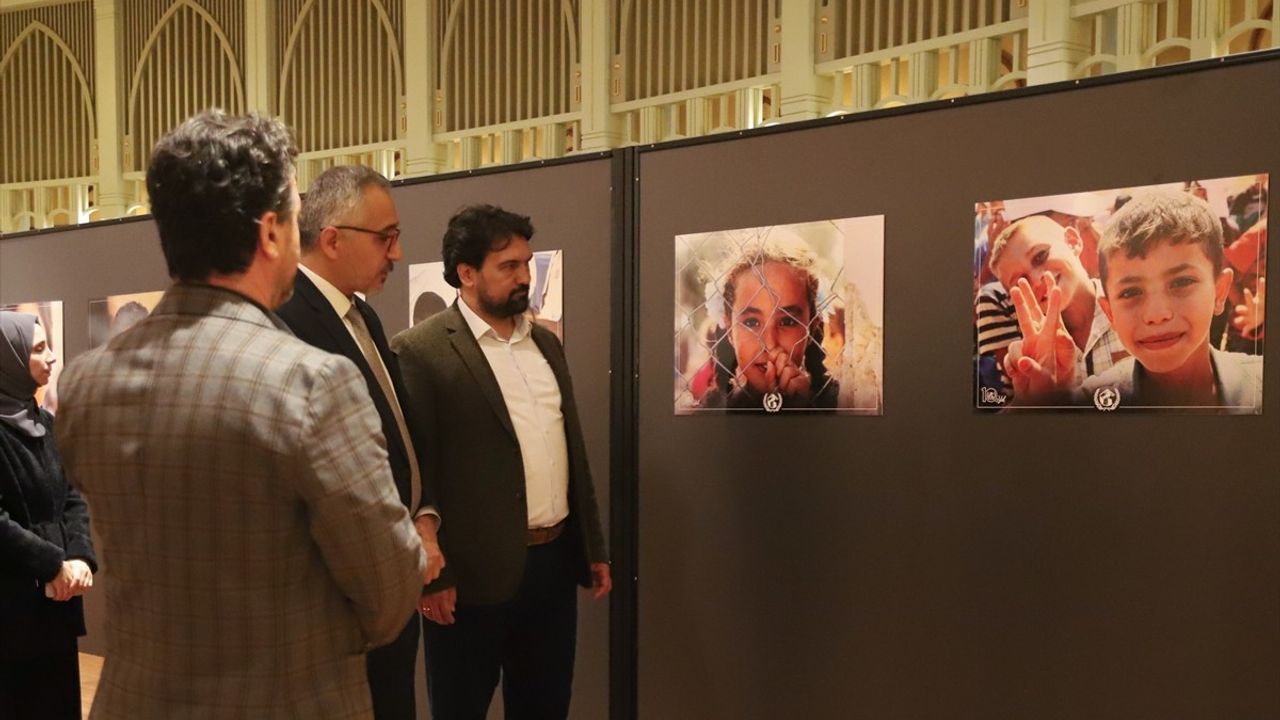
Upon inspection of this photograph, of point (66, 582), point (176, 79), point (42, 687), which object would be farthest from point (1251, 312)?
point (176, 79)

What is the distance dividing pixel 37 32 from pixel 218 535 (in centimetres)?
928

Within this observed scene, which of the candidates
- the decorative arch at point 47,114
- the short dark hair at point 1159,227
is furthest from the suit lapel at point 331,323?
the decorative arch at point 47,114

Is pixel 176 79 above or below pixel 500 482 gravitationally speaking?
above

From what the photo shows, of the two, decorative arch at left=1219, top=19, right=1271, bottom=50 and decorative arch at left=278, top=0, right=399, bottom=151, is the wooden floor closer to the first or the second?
decorative arch at left=278, top=0, right=399, bottom=151

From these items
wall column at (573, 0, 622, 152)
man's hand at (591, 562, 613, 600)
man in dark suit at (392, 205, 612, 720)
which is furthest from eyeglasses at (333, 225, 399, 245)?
wall column at (573, 0, 622, 152)

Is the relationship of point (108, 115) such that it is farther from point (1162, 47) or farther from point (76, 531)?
point (1162, 47)

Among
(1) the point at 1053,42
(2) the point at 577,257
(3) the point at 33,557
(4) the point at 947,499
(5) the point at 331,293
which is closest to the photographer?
(5) the point at 331,293

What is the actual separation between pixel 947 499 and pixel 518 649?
1326 mm

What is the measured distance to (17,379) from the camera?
340 cm

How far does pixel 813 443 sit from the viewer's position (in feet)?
11.9

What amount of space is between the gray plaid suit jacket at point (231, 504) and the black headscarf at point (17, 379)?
6.13ft

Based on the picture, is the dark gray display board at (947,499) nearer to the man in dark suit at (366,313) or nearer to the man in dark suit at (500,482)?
the man in dark suit at (500,482)

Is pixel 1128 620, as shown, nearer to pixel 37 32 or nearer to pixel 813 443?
pixel 813 443

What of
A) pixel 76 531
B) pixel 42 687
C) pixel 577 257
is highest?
pixel 577 257
